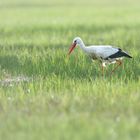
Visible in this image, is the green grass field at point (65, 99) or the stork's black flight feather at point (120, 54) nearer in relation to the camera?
the green grass field at point (65, 99)

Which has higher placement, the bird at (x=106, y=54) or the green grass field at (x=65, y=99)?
the bird at (x=106, y=54)

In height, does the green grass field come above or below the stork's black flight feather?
below

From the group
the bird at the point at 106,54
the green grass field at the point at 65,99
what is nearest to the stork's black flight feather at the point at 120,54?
the bird at the point at 106,54

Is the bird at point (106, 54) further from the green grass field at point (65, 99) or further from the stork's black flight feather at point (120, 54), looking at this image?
the green grass field at point (65, 99)

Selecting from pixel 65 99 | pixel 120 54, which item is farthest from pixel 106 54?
pixel 65 99

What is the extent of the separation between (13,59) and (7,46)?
7.41 feet

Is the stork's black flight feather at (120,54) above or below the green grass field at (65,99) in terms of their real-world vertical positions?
above

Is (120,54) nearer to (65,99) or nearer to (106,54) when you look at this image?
(106,54)

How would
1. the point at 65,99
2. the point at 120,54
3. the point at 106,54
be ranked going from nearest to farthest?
the point at 65,99
the point at 120,54
the point at 106,54

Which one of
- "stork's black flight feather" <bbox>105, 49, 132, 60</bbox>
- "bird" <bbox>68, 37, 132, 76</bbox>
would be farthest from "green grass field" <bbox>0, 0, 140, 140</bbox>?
"stork's black flight feather" <bbox>105, 49, 132, 60</bbox>

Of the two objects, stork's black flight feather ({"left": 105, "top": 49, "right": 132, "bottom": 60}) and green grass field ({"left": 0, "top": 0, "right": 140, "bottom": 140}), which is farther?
stork's black flight feather ({"left": 105, "top": 49, "right": 132, "bottom": 60})

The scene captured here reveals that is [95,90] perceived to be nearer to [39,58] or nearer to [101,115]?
[101,115]

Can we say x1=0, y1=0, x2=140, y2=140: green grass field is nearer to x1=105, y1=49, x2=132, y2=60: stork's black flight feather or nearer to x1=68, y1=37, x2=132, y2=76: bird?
x1=68, y1=37, x2=132, y2=76: bird

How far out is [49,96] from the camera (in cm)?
682
